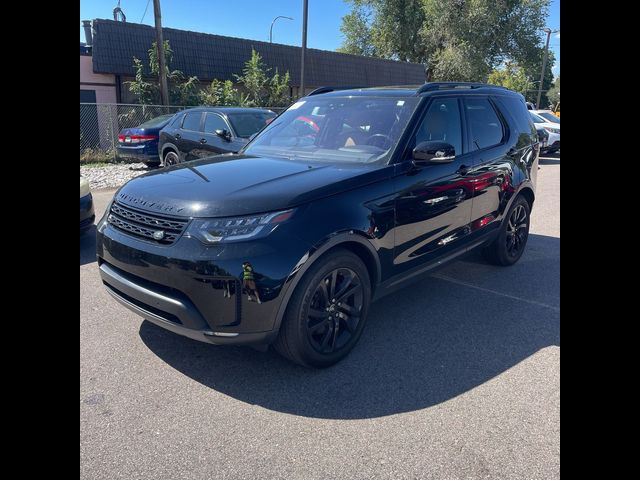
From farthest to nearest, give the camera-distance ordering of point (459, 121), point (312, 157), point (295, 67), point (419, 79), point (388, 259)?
point (419, 79)
point (295, 67)
point (459, 121)
point (312, 157)
point (388, 259)

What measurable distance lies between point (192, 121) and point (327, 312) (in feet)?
26.8

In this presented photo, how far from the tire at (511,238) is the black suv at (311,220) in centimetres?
54

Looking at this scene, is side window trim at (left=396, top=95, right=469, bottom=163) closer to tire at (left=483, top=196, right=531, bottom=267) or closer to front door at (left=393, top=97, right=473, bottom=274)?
front door at (left=393, top=97, right=473, bottom=274)

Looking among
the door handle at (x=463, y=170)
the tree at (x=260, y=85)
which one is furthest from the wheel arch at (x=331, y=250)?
the tree at (x=260, y=85)

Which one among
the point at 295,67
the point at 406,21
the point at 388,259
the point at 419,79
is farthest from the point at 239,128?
the point at 406,21

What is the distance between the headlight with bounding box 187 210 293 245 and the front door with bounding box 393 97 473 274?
1.10 m

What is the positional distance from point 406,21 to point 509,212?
37.8 metres

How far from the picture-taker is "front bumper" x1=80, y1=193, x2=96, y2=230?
19.0 feet

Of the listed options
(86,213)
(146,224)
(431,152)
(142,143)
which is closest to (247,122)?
(142,143)

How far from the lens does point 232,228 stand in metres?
2.82

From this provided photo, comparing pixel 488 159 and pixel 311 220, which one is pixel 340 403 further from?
pixel 488 159

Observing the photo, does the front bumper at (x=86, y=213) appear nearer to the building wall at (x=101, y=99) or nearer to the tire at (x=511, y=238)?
the tire at (x=511, y=238)
